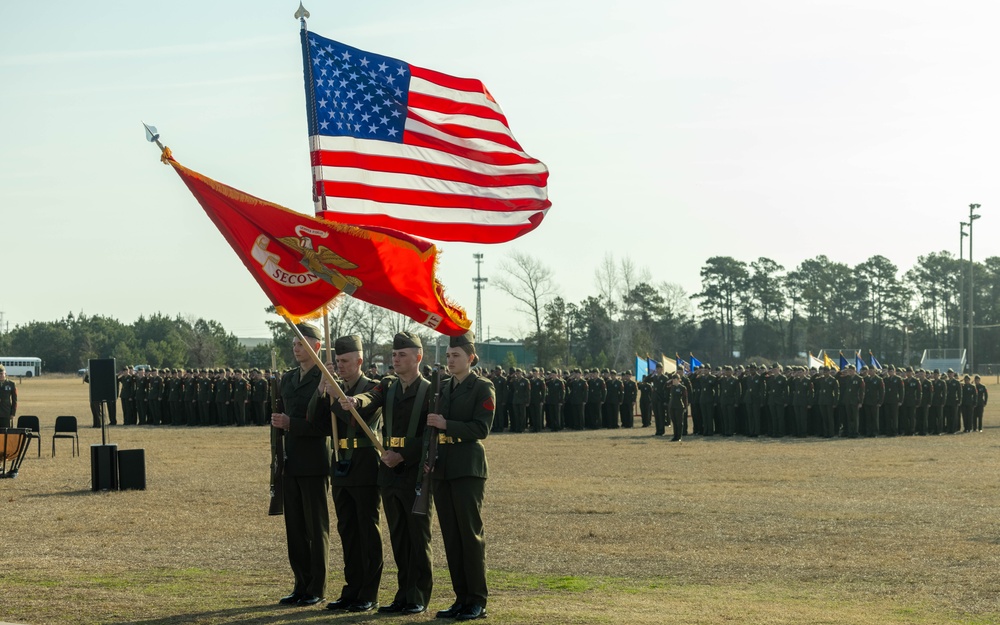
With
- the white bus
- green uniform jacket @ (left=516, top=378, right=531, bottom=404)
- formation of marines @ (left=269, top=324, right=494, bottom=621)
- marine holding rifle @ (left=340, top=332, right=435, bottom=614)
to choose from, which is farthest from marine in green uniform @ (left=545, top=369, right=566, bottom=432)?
the white bus

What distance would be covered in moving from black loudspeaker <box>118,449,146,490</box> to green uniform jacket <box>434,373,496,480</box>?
9884 mm

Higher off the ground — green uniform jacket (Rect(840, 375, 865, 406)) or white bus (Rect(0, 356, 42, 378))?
green uniform jacket (Rect(840, 375, 865, 406))

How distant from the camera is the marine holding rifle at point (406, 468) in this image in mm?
7898

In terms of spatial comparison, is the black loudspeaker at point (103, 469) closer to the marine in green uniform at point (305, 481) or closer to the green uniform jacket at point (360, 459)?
the marine in green uniform at point (305, 481)

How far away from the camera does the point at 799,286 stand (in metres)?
101

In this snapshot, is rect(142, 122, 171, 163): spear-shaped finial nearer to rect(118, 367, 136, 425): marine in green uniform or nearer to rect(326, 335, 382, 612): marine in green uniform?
rect(326, 335, 382, 612): marine in green uniform

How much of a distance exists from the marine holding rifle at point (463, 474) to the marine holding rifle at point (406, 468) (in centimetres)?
17

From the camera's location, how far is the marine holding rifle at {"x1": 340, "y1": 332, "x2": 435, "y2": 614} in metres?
7.90

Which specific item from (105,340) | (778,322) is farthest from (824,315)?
(105,340)

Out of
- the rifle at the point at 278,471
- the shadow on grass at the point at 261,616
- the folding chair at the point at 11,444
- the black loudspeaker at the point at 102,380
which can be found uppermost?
the black loudspeaker at the point at 102,380

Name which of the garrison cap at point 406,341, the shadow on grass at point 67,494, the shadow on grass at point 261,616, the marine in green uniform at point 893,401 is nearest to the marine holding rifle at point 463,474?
the garrison cap at point 406,341

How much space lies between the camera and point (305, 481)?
8531 millimetres

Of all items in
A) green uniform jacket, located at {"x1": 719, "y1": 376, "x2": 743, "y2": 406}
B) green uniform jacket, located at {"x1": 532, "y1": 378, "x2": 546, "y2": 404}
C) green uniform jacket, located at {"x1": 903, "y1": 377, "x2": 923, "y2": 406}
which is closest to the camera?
green uniform jacket, located at {"x1": 719, "y1": 376, "x2": 743, "y2": 406}

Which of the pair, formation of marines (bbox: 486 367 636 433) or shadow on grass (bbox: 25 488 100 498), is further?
formation of marines (bbox: 486 367 636 433)
